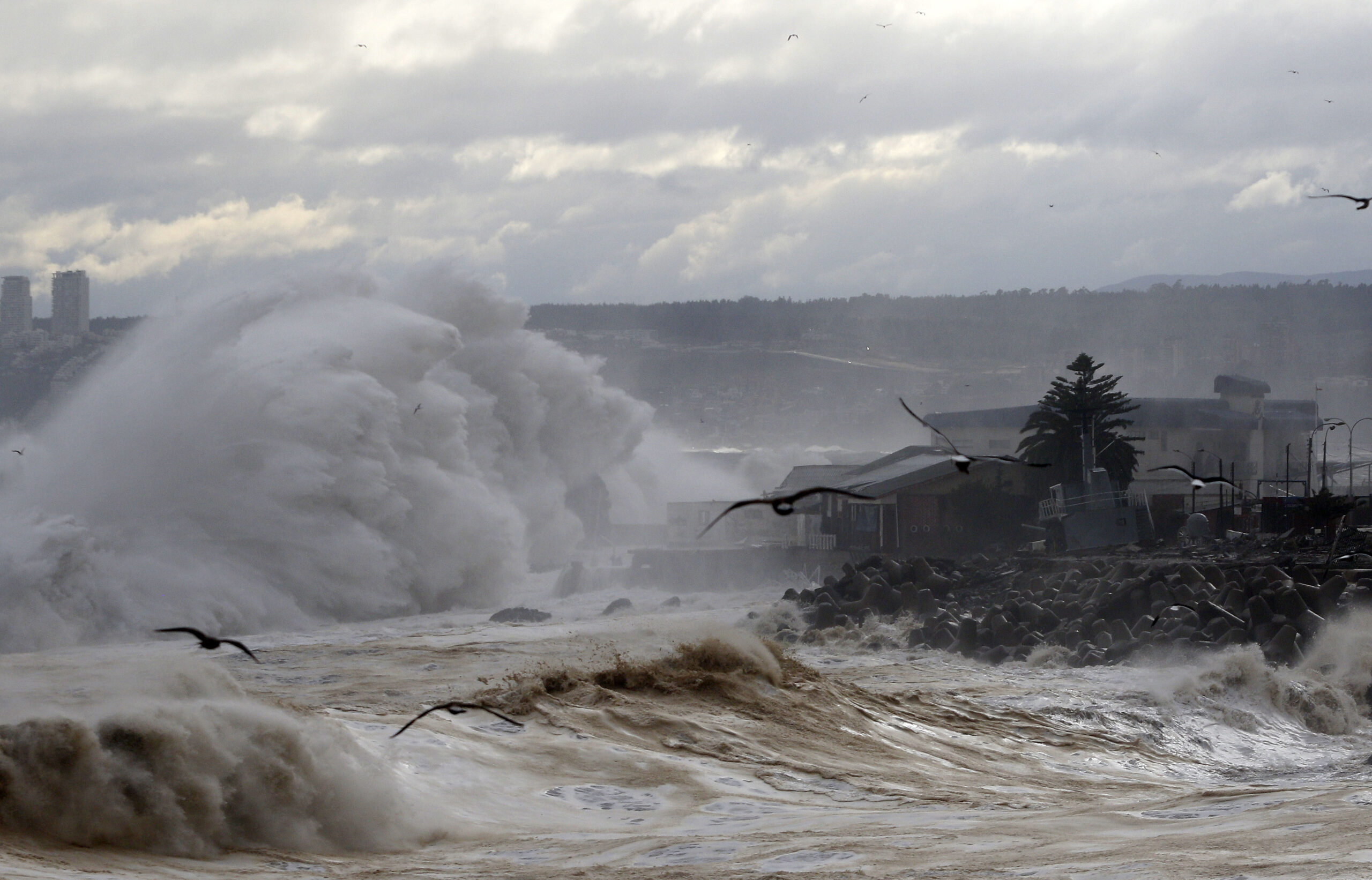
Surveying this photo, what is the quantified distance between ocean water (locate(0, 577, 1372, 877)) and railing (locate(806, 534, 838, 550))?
757 inches

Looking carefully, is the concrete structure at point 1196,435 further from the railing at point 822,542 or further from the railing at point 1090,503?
the railing at point 1090,503

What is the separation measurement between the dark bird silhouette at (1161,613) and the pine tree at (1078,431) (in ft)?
45.5

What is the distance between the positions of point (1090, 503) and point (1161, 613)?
11464mm

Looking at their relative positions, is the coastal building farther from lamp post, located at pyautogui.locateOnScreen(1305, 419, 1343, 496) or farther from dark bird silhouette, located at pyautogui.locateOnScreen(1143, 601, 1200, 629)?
dark bird silhouette, located at pyautogui.locateOnScreen(1143, 601, 1200, 629)

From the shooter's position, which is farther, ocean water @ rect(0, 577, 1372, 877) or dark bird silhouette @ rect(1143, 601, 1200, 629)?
dark bird silhouette @ rect(1143, 601, 1200, 629)

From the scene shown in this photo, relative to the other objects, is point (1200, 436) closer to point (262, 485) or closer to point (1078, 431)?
point (1078, 431)

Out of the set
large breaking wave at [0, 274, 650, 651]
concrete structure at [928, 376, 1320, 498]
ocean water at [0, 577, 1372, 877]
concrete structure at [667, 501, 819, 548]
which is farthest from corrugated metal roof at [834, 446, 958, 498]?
ocean water at [0, 577, 1372, 877]

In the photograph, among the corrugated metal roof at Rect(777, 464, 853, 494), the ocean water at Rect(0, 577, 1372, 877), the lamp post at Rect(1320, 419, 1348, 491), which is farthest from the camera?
the corrugated metal roof at Rect(777, 464, 853, 494)

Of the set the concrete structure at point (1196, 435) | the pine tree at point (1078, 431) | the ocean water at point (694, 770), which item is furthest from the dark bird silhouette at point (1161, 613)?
the concrete structure at point (1196, 435)

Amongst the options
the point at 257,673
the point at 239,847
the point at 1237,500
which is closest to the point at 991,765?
the point at 239,847

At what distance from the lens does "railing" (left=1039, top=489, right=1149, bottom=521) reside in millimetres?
37750

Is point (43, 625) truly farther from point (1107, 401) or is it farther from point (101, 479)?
point (1107, 401)

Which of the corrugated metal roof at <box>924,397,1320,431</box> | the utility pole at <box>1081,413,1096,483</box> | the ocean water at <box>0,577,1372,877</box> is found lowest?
the ocean water at <box>0,577,1372,877</box>

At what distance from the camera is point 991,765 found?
17.1 metres
